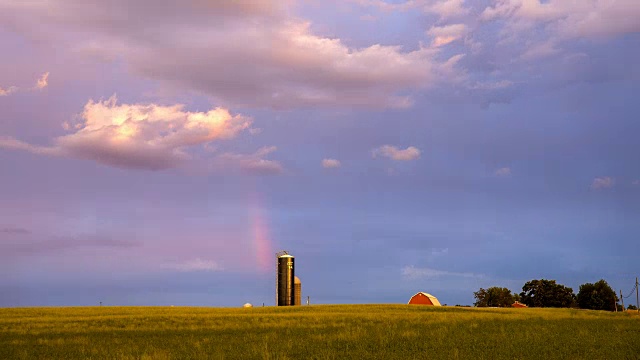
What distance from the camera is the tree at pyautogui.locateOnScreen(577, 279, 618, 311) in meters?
139

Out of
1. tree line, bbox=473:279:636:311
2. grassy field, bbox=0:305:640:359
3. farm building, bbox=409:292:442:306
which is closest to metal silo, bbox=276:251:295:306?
farm building, bbox=409:292:442:306

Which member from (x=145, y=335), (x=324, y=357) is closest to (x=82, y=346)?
(x=145, y=335)

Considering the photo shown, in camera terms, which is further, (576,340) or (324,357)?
(576,340)

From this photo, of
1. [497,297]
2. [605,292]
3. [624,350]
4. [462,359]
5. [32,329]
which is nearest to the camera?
[462,359]

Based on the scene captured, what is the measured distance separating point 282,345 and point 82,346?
413 inches

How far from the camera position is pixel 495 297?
153 m

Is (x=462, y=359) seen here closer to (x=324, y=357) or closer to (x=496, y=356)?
(x=496, y=356)

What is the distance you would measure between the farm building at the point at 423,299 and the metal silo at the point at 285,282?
35.1 metres

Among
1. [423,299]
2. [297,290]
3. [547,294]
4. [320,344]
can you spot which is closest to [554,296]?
[547,294]

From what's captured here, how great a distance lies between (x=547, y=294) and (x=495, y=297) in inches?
476

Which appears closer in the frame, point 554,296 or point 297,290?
point 297,290

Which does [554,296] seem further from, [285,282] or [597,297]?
[285,282]

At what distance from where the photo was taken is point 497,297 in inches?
6024

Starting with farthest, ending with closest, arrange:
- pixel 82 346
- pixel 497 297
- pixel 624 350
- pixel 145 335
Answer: pixel 497 297 < pixel 145 335 < pixel 82 346 < pixel 624 350
